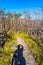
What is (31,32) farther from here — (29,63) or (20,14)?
(29,63)

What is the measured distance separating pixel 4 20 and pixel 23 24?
505 centimetres

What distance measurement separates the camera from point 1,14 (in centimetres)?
2083

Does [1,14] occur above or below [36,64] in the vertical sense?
above

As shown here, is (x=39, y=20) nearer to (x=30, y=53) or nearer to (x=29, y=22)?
(x=29, y=22)

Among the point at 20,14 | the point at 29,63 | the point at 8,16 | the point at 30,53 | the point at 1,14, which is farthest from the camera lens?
the point at 20,14

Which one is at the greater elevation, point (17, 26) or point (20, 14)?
point (20, 14)

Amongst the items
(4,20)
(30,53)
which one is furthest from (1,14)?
(30,53)

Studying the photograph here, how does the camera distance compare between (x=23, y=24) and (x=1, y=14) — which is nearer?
(x=1, y=14)

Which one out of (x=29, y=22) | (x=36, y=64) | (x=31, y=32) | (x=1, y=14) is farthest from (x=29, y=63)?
(x=29, y=22)

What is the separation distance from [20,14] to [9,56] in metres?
13.3

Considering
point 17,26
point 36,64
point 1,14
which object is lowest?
point 36,64

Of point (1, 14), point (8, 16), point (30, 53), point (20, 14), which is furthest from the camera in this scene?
point (20, 14)

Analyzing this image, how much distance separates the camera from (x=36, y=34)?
22531 mm

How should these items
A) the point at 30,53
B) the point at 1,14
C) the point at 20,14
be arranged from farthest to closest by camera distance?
the point at 20,14, the point at 1,14, the point at 30,53
